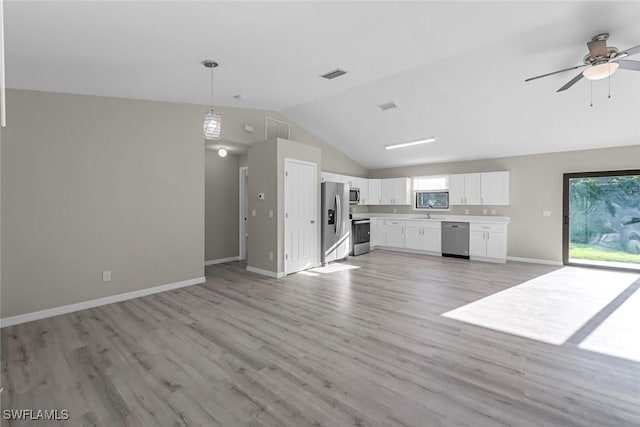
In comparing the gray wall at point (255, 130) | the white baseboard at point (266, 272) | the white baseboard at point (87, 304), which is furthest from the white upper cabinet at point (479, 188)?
the white baseboard at point (87, 304)

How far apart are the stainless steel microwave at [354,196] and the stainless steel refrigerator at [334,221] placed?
91 centimetres

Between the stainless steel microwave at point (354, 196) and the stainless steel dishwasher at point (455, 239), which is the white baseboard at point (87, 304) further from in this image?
the stainless steel dishwasher at point (455, 239)

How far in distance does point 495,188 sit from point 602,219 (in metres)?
1.95

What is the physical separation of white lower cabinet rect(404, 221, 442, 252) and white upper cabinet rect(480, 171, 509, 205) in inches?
49.7

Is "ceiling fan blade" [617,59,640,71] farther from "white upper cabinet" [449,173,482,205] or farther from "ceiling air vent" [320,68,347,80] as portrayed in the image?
"white upper cabinet" [449,173,482,205]

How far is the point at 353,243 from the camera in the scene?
7293mm

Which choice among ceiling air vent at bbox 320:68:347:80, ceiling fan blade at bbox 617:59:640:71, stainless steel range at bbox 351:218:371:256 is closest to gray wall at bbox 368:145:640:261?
stainless steel range at bbox 351:218:371:256

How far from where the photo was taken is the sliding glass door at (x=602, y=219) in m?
5.55

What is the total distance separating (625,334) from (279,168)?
4840 millimetres

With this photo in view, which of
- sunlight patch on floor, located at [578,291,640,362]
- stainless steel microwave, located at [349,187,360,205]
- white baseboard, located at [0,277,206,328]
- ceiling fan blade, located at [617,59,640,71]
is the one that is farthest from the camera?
stainless steel microwave, located at [349,187,360,205]

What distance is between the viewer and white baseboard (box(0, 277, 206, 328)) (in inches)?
127

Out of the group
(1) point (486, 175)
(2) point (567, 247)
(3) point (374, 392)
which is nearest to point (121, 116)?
(3) point (374, 392)

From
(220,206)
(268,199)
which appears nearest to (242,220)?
(220,206)

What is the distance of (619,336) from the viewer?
2.87m
